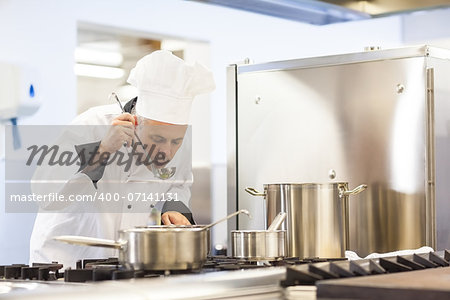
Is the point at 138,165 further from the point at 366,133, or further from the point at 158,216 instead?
the point at 366,133

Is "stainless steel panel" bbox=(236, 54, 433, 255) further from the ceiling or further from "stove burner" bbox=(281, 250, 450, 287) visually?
"stove burner" bbox=(281, 250, 450, 287)

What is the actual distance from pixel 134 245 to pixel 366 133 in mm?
1248

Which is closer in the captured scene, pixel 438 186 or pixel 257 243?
pixel 257 243

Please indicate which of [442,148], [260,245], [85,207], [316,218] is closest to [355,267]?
[260,245]

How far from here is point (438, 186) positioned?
7.66 feet

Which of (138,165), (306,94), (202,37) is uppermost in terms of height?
(202,37)

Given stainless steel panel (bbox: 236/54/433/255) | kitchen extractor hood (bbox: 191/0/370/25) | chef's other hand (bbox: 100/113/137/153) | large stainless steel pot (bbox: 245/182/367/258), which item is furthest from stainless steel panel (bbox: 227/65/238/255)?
kitchen extractor hood (bbox: 191/0/370/25)

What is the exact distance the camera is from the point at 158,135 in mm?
2488

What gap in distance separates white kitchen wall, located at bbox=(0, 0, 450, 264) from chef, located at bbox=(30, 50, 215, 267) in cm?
81

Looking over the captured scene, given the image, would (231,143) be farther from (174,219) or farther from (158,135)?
(174,219)

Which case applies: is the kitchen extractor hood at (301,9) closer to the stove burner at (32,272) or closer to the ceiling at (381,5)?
the ceiling at (381,5)

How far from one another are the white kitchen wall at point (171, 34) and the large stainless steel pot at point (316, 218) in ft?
5.07

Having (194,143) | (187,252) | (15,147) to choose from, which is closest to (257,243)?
(187,252)

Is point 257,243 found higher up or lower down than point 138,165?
lower down
